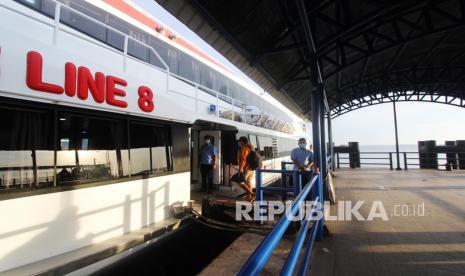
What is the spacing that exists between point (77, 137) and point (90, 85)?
0.69m

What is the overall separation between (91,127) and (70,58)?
920mm

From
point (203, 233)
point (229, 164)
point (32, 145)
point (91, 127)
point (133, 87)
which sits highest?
point (133, 87)

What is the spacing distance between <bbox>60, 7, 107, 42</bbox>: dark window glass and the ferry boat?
0.02m

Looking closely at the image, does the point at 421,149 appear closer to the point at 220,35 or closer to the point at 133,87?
the point at 220,35

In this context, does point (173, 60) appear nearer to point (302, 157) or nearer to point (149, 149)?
point (149, 149)

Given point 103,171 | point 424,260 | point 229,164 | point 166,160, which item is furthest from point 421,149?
point 103,171

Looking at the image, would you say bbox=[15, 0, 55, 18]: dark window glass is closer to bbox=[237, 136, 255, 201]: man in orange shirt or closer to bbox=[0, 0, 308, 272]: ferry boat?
bbox=[0, 0, 308, 272]: ferry boat

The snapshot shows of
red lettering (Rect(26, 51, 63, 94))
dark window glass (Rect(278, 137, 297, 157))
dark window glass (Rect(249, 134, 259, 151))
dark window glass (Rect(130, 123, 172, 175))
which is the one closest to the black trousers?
dark window glass (Rect(249, 134, 259, 151))

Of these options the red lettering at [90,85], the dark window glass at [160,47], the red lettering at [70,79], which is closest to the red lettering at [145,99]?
the red lettering at [90,85]

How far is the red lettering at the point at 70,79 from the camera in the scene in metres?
2.99

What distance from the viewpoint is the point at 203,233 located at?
5160mm

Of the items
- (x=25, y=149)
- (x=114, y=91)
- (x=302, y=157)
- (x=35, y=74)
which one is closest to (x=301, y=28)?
(x=302, y=157)

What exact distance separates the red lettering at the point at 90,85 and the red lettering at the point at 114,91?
3.4 inches

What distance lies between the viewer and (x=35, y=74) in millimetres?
2711
